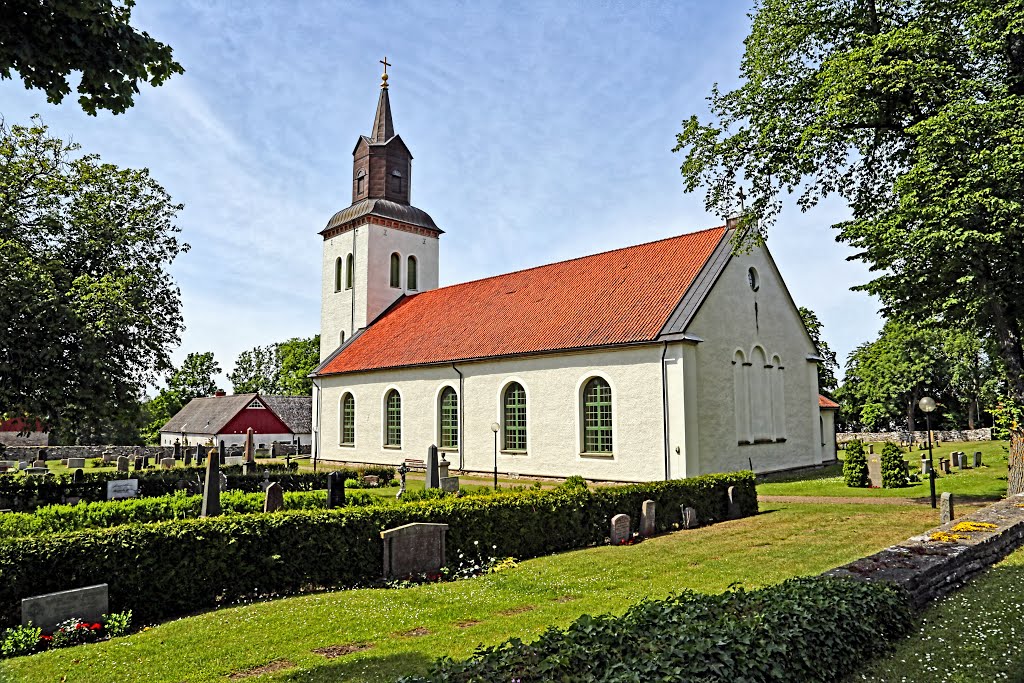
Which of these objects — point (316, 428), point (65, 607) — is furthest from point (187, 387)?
point (65, 607)

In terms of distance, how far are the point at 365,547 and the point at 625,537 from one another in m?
5.45

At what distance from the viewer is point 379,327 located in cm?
3538

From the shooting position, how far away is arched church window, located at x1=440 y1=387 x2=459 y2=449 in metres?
28.0

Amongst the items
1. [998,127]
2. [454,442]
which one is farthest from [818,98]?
[454,442]

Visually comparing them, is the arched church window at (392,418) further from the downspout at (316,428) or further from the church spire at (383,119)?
the church spire at (383,119)

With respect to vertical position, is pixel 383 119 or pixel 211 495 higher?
pixel 383 119

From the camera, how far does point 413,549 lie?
34.8 feet

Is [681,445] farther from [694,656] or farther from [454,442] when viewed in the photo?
[694,656]

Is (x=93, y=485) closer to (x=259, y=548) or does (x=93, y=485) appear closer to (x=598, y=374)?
(x=259, y=548)

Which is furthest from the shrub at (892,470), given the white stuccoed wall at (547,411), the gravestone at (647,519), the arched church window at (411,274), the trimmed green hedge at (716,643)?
the arched church window at (411,274)

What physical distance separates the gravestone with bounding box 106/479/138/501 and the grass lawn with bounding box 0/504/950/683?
11928mm

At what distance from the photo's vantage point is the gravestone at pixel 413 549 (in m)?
10.4

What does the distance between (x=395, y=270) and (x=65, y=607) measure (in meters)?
30.6

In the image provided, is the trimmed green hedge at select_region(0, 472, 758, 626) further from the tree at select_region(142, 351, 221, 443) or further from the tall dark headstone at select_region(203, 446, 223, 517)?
the tree at select_region(142, 351, 221, 443)
